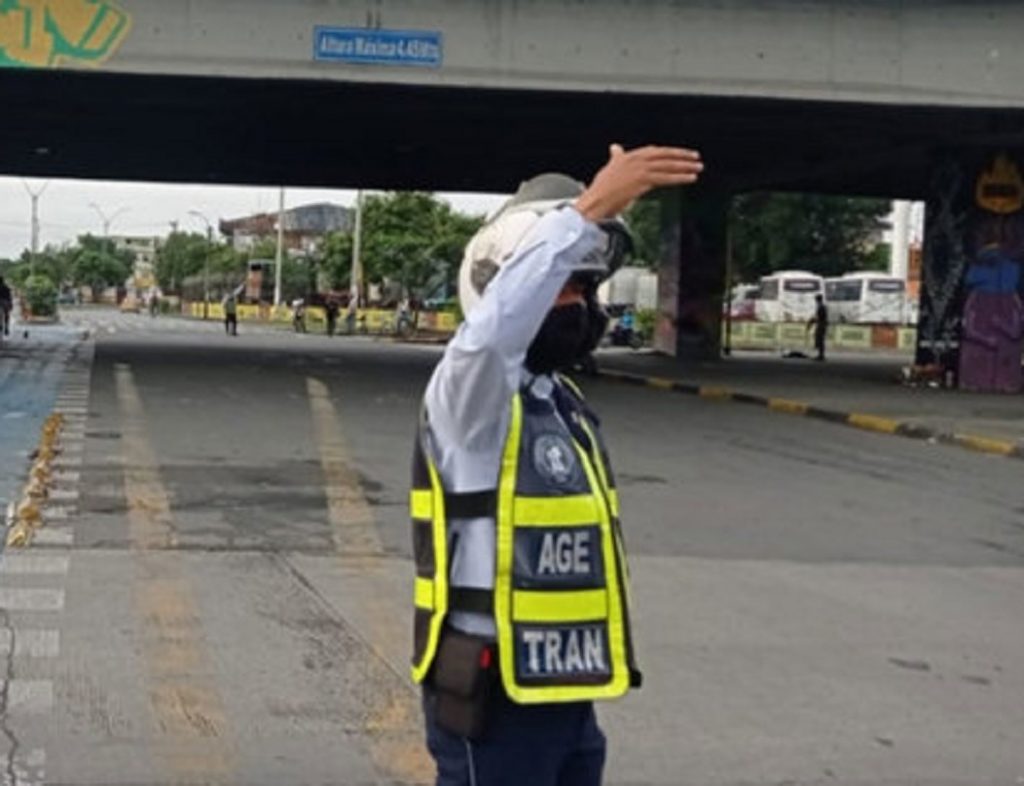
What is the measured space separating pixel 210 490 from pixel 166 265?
12511 centimetres

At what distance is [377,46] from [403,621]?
14239 mm

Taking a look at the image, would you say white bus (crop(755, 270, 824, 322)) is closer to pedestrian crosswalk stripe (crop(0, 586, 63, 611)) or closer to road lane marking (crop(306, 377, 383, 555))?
road lane marking (crop(306, 377, 383, 555))

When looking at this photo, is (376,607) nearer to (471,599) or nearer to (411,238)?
(471,599)

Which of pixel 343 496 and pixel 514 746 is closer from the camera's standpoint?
pixel 514 746

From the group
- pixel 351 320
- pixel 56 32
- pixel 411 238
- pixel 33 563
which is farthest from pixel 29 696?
pixel 411 238

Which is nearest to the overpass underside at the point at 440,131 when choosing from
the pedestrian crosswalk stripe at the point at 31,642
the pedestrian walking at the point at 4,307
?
the pedestrian walking at the point at 4,307

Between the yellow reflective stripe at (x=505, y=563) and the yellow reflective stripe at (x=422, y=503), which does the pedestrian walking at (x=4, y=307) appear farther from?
the yellow reflective stripe at (x=505, y=563)

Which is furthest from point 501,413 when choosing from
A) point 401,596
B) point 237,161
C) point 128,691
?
point 237,161

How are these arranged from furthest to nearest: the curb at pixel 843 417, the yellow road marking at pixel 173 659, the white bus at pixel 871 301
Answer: the white bus at pixel 871 301 → the curb at pixel 843 417 → the yellow road marking at pixel 173 659

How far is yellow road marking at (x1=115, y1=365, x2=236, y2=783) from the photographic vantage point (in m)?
5.70

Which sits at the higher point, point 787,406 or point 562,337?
point 562,337

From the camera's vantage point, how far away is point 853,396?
86.0 ft

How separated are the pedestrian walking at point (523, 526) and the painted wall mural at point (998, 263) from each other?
25.2 metres

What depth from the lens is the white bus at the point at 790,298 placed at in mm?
68875
